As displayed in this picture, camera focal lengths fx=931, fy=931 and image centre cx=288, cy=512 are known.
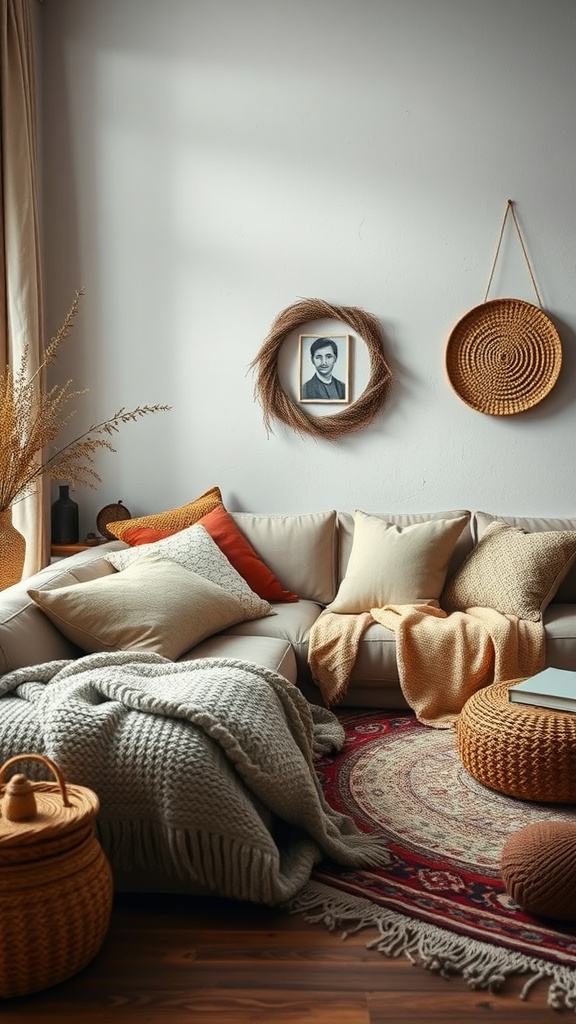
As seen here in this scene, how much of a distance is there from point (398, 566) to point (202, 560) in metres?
0.78

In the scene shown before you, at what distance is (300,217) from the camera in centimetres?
419

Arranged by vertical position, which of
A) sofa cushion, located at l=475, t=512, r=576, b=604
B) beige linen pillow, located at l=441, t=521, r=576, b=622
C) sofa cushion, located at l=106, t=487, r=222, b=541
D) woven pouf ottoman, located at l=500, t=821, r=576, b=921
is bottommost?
woven pouf ottoman, located at l=500, t=821, r=576, b=921

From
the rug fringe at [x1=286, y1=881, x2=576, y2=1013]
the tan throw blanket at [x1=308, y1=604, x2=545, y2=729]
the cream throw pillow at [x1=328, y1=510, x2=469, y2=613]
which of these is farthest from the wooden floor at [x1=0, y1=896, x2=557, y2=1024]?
the cream throw pillow at [x1=328, y1=510, x2=469, y2=613]

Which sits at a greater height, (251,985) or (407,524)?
(407,524)

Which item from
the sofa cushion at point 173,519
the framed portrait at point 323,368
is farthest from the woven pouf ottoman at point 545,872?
the framed portrait at point 323,368

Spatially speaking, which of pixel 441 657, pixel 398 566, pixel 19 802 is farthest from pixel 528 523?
pixel 19 802

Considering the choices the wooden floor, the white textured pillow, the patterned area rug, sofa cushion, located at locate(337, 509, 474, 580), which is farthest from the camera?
sofa cushion, located at locate(337, 509, 474, 580)

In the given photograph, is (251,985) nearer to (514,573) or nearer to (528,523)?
(514,573)

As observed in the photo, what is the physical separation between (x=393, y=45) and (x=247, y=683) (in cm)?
312

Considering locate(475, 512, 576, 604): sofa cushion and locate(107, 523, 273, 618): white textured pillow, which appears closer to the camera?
locate(107, 523, 273, 618): white textured pillow

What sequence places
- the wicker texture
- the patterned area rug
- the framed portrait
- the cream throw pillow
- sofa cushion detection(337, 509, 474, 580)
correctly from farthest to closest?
the framed portrait → the wicker texture → sofa cushion detection(337, 509, 474, 580) → the cream throw pillow → the patterned area rug

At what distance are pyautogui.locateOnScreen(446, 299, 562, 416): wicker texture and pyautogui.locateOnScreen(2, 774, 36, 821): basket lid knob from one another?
2.87 meters

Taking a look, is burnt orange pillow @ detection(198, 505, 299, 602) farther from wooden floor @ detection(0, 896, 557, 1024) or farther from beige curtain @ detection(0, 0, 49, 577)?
wooden floor @ detection(0, 896, 557, 1024)

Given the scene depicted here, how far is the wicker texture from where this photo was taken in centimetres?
407
